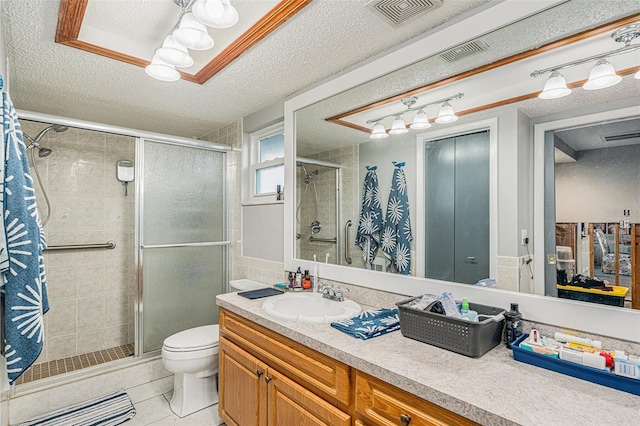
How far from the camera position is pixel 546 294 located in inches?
48.6

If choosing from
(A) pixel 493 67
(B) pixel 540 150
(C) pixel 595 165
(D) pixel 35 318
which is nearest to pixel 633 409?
(C) pixel 595 165

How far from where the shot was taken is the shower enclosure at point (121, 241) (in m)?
2.61

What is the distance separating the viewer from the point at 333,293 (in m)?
1.88

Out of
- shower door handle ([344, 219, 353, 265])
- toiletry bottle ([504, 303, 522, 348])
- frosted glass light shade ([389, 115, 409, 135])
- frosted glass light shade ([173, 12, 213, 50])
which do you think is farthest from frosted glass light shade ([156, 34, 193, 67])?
toiletry bottle ([504, 303, 522, 348])

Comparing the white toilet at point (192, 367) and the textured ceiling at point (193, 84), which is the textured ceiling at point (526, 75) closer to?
the textured ceiling at point (193, 84)

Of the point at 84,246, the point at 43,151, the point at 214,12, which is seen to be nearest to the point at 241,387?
the point at 214,12

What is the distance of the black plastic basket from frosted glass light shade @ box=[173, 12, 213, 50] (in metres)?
1.44

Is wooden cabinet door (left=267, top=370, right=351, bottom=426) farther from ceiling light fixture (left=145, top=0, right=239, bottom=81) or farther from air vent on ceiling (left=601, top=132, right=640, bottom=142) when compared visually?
ceiling light fixture (left=145, top=0, right=239, bottom=81)

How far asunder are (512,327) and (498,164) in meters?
0.65

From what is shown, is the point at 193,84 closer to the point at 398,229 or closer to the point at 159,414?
the point at 398,229

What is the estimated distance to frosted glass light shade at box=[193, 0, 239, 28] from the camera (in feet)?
4.23

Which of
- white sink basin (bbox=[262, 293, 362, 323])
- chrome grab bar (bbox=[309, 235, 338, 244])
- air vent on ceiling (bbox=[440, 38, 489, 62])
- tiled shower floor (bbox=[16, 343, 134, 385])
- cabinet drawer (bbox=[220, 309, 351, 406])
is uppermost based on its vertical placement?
air vent on ceiling (bbox=[440, 38, 489, 62])

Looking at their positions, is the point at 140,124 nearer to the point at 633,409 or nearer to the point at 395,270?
the point at 395,270

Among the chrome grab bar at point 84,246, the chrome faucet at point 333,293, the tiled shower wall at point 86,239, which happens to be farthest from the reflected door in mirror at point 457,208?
the chrome grab bar at point 84,246
